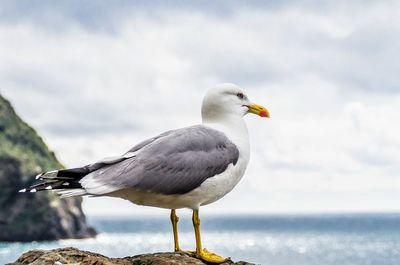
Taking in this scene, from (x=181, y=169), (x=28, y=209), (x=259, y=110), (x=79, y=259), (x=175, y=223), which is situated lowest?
(x=79, y=259)

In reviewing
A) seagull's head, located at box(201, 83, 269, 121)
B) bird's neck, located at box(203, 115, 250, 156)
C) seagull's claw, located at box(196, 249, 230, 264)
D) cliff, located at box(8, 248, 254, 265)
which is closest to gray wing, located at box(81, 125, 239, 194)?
bird's neck, located at box(203, 115, 250, 156)

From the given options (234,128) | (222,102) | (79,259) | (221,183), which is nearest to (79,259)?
(79,259)

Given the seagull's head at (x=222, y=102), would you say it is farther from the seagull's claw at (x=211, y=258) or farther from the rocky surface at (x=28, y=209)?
the rocky surface at (x=28, y=209)

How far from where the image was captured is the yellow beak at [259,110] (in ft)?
34.6

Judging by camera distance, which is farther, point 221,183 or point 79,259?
point 221,183

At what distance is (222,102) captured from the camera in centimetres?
1011

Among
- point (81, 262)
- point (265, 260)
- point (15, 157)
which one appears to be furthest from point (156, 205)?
point (15, 157)

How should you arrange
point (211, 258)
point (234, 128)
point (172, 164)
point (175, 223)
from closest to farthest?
point (172, 164), point (211, 258), point (175, 223), point (234, 128)

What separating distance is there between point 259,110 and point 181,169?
6.02ft

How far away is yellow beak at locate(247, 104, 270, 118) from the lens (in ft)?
34.6

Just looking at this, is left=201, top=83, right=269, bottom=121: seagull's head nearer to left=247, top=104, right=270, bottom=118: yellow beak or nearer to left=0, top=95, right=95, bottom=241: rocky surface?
left=247, top=104, right=270, bottom=118: yellow beak

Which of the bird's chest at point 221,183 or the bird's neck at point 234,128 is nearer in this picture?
the bird's chest at point 221,183

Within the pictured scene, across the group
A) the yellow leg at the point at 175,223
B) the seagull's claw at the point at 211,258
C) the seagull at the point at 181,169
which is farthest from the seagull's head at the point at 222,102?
the seagull's claw at the point at 211,258

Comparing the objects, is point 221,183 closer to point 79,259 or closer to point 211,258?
point 211,258
